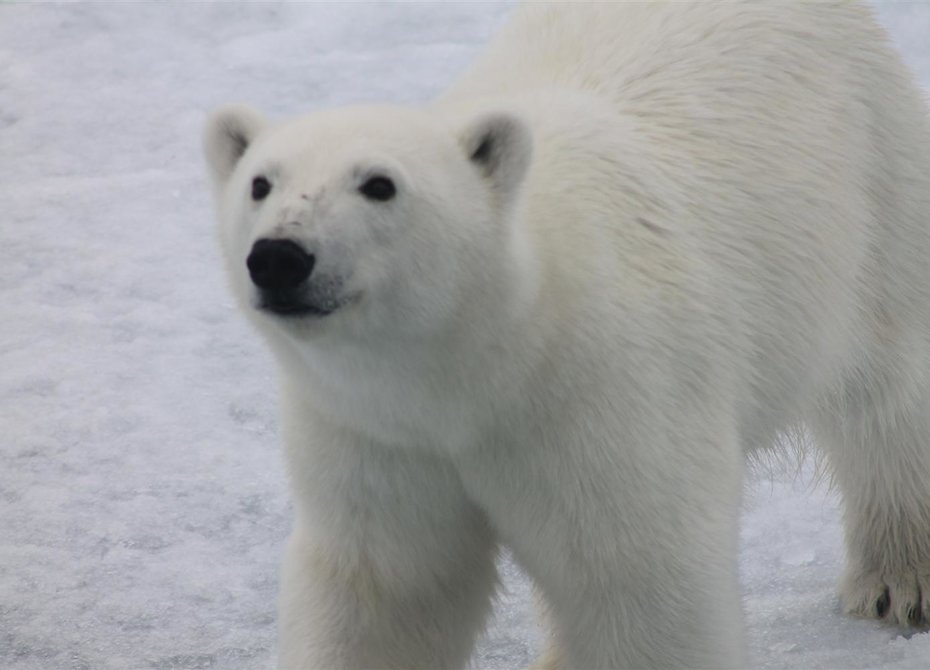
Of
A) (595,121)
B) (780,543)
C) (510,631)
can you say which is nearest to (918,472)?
(780,543)

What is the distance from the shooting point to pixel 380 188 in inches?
120

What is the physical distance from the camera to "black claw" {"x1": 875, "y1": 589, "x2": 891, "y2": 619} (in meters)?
4.79

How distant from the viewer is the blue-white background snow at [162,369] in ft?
15.6

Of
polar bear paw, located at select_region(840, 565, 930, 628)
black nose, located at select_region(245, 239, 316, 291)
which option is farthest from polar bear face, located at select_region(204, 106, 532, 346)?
polar bear paw, located at select_region(840, 565, 930, 628)

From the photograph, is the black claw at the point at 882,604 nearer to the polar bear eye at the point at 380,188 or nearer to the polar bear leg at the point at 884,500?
the polar bear leg at the point at 884,500

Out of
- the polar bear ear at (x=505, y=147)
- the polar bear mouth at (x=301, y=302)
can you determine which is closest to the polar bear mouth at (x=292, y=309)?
the polar bear mouth at (x=301, y=302)

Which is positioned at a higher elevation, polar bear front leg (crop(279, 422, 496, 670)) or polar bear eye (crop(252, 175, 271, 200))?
polar bear eye (crop(252, 175, 271, 200))

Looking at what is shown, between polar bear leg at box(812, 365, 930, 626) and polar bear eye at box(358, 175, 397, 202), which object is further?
polar bear leg at box(812, 365, 930, 626)

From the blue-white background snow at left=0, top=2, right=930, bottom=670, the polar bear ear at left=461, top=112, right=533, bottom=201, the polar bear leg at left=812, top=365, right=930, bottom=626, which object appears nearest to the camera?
the polar bear ear at left=461, top=112, right=533, bottom=201

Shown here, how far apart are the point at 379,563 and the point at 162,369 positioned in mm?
2592

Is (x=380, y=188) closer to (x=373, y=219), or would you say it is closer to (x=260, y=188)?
(x=373, y=219)

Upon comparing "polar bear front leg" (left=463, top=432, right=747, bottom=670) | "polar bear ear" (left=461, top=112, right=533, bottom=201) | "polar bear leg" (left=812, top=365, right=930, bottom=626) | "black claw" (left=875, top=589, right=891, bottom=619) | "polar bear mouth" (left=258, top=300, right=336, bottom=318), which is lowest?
"black claw" (left=875, top=589, right=891, bottom=619)

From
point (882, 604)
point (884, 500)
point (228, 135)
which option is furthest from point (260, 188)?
point (882, 604)

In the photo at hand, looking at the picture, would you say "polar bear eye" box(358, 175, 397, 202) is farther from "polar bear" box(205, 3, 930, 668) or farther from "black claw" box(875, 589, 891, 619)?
"black claw" box(875, 589, 891, 619)
